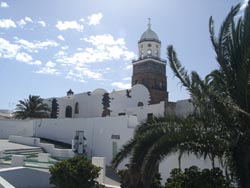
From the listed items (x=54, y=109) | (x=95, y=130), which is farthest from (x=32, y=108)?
(x=95, y=130)

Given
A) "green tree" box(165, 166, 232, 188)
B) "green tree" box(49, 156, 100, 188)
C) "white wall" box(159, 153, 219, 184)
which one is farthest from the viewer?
"white wall" box(159, 153, 219, 184)

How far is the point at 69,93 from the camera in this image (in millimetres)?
50625

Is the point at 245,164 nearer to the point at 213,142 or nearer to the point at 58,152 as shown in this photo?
the point at 213,142

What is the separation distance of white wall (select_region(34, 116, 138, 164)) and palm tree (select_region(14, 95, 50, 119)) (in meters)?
3.41

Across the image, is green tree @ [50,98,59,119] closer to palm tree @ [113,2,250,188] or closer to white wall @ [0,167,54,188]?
white wall @ [0,167,54,188]

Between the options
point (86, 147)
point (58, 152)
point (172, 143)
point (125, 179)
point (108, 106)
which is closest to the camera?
point (172, 143)

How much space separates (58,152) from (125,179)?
16750 mm

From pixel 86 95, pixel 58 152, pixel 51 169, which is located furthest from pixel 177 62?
pixel 86 95

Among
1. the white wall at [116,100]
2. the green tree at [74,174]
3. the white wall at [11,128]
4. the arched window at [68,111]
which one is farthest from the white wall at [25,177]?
the arched window at [68,111]

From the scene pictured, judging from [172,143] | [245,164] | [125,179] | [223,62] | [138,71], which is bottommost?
[125,179]

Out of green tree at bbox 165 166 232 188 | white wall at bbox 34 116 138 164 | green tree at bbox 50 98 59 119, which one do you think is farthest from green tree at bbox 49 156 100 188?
green tree at bbox 50 98 59 119

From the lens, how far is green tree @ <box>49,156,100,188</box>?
40.9 ft

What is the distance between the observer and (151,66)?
45.2 metres

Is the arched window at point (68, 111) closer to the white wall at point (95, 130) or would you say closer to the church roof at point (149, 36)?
the white wall at point (95, 130)
